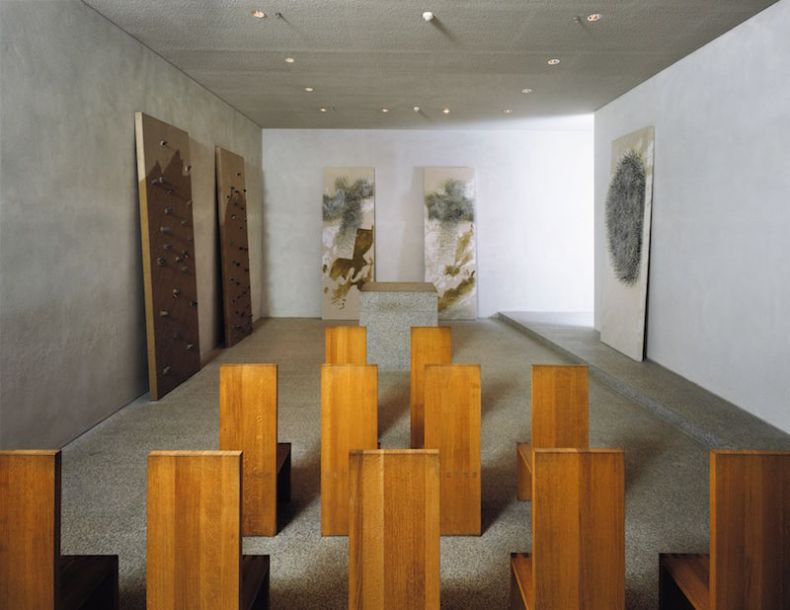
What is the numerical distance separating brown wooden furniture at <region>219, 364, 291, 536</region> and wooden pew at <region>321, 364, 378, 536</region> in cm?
22

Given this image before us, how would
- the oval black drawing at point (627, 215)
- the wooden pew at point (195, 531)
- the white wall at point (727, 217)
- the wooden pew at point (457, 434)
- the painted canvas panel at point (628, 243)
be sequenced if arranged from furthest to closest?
the oval black drawing at point (627, 215)
the painted canvas panel at point (628, 243)
the white wall at point (727, 217)
the wooden pew at point (457, 434)
the wooden pew at point (195, 531)

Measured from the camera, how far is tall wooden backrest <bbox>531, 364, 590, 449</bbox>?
2.67m

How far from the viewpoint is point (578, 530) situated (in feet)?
4.80

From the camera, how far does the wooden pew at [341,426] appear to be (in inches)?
98.6

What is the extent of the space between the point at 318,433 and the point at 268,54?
10.9 ft

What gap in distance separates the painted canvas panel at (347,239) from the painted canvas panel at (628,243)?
3.68m

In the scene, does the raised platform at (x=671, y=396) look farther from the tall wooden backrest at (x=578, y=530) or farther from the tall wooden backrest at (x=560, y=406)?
the tall wooden backrest at (x=578, y=530)

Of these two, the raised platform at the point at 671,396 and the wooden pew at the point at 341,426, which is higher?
the wooden pew at the point at 341,426

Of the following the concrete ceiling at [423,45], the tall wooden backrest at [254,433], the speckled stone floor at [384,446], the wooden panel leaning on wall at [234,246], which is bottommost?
the speckled stone floor at [384,446]

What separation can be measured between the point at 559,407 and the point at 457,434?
524mm

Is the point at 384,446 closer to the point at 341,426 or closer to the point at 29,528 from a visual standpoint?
the point at 341,426

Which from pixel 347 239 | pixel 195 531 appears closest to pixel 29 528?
pixel 195 531

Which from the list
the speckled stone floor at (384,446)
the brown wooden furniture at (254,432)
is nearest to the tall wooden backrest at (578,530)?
the speckled stone floor at (384,446)

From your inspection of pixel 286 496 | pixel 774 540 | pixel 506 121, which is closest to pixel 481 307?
pixel 506 121
